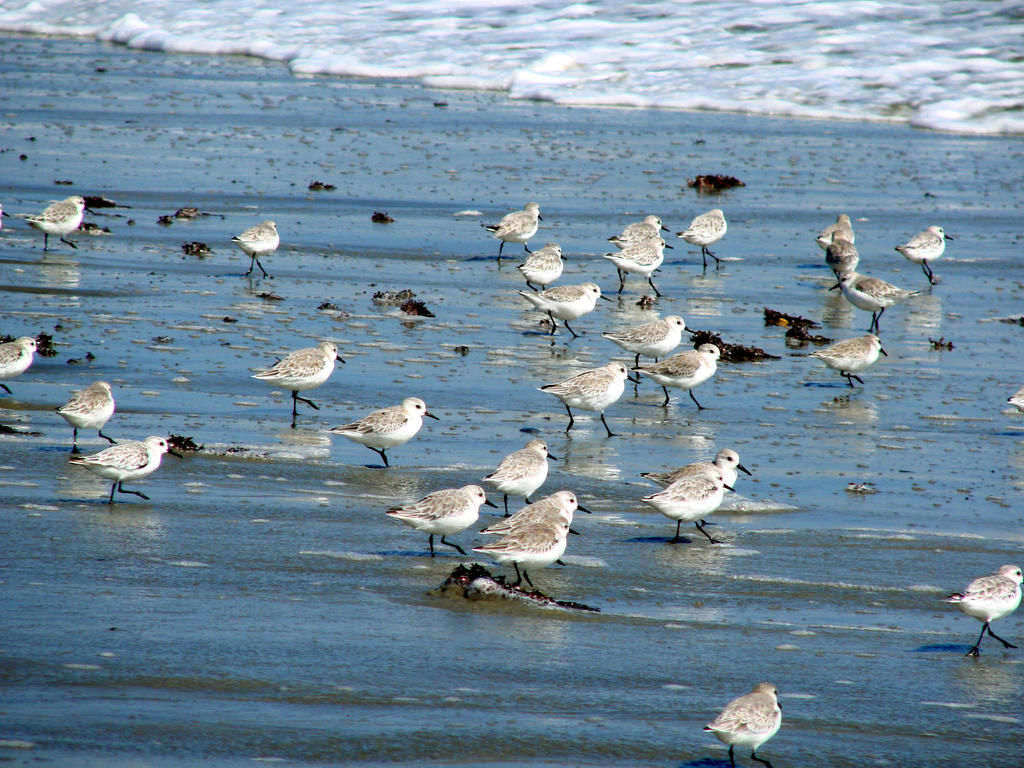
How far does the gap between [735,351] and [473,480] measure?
14.2ft

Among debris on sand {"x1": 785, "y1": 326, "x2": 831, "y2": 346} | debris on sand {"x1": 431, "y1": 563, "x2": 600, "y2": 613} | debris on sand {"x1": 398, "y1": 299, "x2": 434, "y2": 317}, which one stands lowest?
debris on sand {"x1": 785, "y1": 326, "x2": 831, "y2": 346}

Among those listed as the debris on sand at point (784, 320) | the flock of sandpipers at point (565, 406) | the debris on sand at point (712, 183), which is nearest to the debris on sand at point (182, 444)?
the flock of sandpipers at point (565, 406)

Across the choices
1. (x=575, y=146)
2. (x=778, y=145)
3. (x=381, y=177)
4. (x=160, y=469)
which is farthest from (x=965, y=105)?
(x=160, y=469)

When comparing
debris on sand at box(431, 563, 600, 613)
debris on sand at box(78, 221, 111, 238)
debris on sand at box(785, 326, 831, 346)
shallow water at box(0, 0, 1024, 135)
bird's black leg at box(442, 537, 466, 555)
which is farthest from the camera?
shallow water at box(0, 0, 1024, 135)

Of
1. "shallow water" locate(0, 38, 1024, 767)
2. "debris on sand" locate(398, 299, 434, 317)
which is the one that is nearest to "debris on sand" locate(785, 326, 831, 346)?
"shallow water" locate(0, 38, 1024, 767)

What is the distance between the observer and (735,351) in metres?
11.9

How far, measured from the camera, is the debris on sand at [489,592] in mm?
6578

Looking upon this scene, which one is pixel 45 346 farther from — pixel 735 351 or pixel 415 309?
pixel 735 351

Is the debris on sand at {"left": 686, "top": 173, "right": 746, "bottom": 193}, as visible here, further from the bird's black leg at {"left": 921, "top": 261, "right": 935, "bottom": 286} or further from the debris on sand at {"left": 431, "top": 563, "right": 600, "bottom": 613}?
the debris on sand at {"left": 431, "top": 563, "right": 600, "bottom": 613}

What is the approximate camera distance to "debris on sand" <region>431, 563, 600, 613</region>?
6.58m

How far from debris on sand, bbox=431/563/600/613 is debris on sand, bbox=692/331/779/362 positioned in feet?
18.7

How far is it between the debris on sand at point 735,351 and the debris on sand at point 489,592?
18.7 ft

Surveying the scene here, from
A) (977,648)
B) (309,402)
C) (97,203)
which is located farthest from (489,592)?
(97,203)

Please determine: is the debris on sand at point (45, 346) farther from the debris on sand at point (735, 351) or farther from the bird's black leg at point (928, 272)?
the bird's black leg at point (928, 272)
